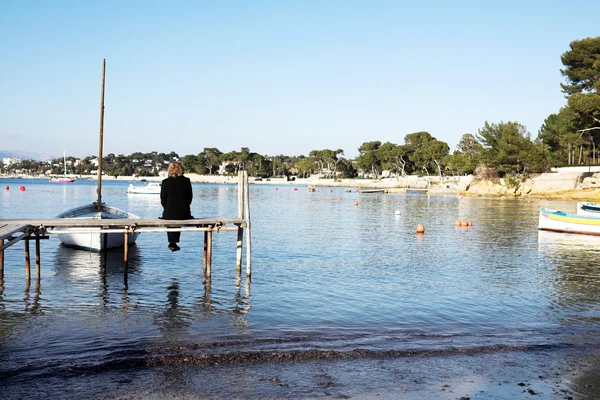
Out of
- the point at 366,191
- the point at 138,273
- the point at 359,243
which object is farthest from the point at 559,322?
the point at 366,191

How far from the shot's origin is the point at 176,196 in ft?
52.5

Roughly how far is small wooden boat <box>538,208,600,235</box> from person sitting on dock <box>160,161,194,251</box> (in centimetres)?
2680

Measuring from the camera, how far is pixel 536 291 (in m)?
16.9

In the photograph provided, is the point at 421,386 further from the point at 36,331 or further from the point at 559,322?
the point at 36,331

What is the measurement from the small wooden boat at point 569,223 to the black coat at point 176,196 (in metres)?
26.9

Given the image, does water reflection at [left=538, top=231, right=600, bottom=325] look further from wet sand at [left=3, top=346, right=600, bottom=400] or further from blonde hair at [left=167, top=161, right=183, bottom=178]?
blonde hair at [left=167, top=161, right=183, bottom=178]

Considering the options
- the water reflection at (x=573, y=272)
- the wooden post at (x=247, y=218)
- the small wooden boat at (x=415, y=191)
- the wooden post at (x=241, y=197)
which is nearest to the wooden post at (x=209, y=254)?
the wooden post at (x=247, y=218)

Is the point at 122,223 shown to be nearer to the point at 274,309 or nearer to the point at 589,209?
the point at 274,309

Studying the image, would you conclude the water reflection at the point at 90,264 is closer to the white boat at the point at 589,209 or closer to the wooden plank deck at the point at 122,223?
the wooden plank deck at the point at 122,223

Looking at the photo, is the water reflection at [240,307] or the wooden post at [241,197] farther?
the wooden post at [241,197]

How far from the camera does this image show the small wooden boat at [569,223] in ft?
111

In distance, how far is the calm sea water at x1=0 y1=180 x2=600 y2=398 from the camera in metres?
9.66

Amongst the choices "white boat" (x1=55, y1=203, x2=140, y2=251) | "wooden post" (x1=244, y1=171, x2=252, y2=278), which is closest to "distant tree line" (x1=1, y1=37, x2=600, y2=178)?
"wooden post" (x1=244, y1=171, x2=252, y2=278)

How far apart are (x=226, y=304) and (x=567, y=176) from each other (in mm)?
83008
